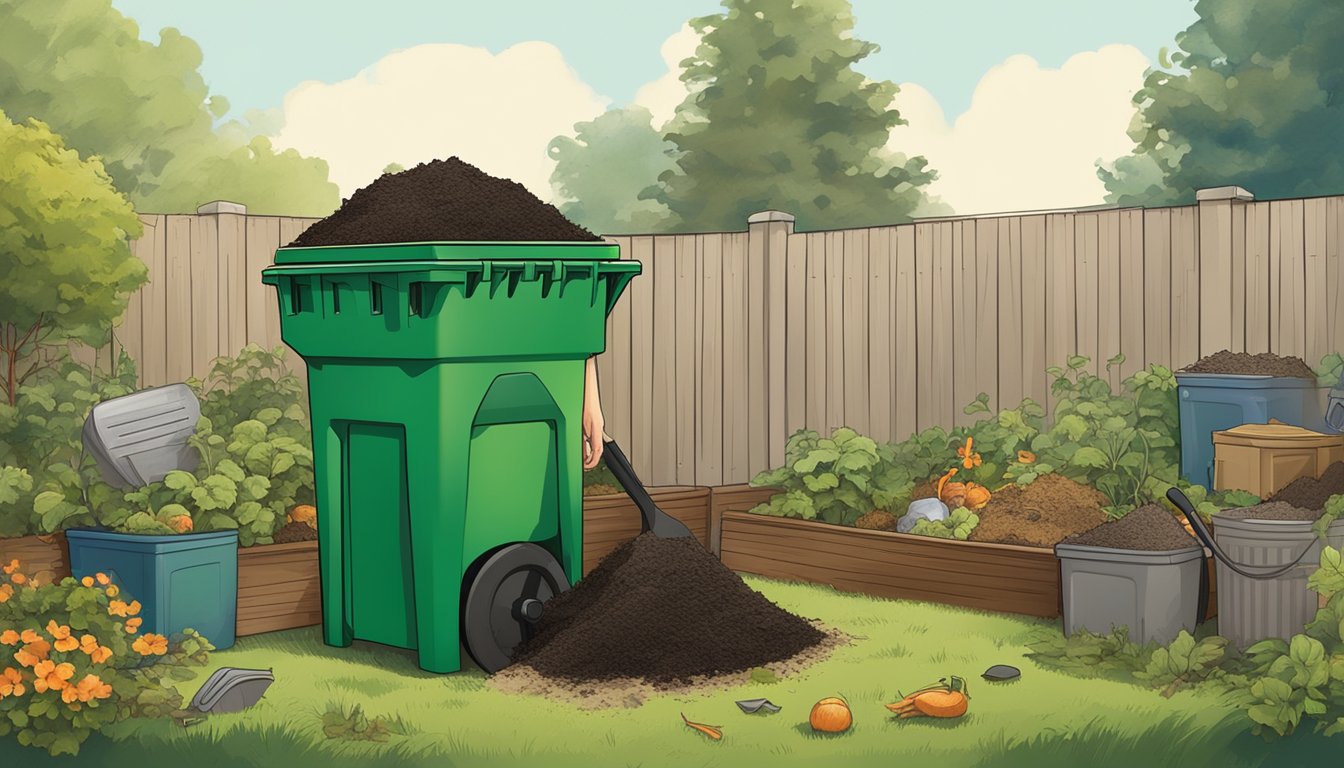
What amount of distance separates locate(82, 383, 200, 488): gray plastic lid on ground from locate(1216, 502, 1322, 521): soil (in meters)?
4.02

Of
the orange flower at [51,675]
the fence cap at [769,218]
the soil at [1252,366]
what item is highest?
the fence cap at [769,218]

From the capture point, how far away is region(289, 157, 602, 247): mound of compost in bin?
4867mm

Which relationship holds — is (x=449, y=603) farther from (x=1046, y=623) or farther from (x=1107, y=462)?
(x=1107, y=462)

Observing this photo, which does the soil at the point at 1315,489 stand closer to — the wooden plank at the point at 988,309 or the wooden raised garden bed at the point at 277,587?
the wooden plank at the point at 988,309

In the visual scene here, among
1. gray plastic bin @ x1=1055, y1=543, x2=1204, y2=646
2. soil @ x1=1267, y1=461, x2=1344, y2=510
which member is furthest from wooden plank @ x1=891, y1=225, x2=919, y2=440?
gray plastic bin @ x1=1055, y1=543, x2=1204, y2=646

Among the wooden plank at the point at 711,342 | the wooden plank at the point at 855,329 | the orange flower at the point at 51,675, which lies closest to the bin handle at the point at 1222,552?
the wooden plank at the point at 855,329

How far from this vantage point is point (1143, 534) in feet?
17.2

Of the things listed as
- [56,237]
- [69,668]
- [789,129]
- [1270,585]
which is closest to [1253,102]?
[789,129]

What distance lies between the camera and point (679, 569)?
5.04m

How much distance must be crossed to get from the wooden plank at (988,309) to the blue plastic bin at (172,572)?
412 centimetres

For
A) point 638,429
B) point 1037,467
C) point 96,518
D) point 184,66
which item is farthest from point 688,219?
point 96,518

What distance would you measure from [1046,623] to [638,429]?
124 inches

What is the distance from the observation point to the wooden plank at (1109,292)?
23.9ft

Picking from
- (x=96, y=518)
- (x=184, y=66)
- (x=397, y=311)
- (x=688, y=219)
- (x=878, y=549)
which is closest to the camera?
(x=397, y=311)
